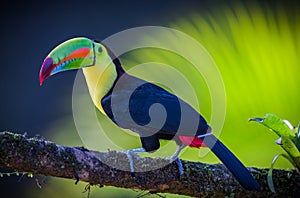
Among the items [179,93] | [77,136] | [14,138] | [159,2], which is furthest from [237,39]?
[159,2]

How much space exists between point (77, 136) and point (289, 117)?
105 cm

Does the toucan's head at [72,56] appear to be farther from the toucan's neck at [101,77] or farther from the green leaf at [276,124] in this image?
the green leaf at [276,124]

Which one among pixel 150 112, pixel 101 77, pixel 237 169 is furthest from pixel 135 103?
pixel 237 169

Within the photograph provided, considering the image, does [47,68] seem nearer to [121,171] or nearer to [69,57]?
[69,57]

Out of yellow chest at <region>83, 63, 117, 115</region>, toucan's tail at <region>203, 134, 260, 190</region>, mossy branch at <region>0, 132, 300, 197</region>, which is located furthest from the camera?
yellow chest at <region>83, 63, 117, 115</region>

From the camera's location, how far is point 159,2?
4.98 metres

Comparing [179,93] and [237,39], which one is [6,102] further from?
[237,39]

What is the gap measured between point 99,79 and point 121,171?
610 mm

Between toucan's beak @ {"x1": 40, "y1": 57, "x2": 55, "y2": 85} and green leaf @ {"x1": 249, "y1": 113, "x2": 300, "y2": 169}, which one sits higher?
toucan's beak @ {"x1": 40, "y1": 57, "x2": 55, "y2": 85}

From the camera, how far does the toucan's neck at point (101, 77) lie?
2602 millimetres

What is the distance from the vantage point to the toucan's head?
2405mm

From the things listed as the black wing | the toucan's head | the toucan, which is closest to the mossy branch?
the toucan

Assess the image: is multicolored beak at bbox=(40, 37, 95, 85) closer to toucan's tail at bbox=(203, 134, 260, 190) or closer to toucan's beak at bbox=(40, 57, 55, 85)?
toucan's beak at bbox=(40, 57, 55, 85)

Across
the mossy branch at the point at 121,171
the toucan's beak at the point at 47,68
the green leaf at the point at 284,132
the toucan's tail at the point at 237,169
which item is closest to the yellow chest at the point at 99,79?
the toucan's beak at the point at 47,68
